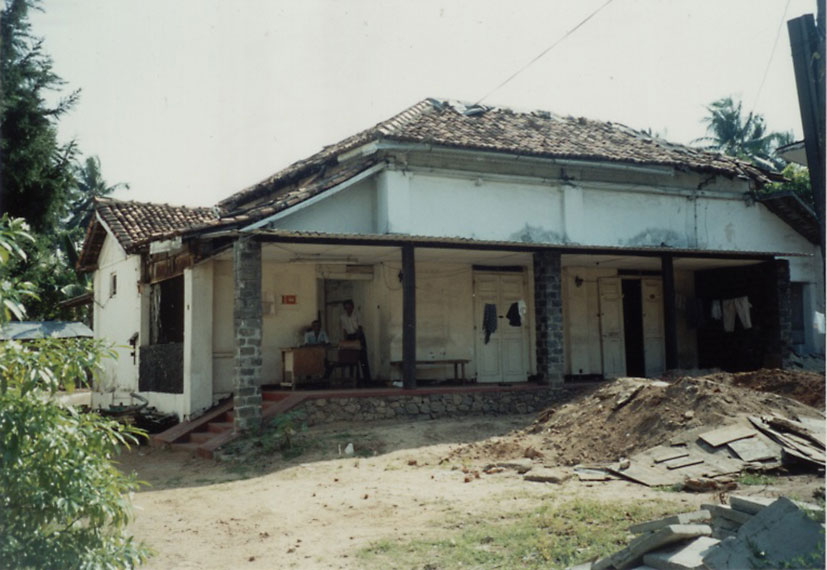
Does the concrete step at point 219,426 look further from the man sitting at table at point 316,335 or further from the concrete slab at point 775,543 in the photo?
the concrete slab at point 775,543

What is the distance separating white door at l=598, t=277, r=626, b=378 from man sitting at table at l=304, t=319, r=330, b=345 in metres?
6.79

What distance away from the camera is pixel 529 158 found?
14.3 metres

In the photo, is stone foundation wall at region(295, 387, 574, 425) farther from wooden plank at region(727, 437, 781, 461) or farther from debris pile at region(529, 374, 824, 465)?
wooden plank at region(727, 437, 781, 461)

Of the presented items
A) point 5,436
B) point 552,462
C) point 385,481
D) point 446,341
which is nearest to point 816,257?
point 446,341

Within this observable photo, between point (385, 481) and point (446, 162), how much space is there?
703 centimetres

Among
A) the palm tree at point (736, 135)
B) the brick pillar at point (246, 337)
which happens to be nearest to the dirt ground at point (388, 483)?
the brick pillar at point (246, 337)

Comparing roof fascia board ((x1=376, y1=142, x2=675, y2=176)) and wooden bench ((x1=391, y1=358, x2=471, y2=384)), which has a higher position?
roof fascia board ((x1=376, y1=142, x2=675, y2=176))

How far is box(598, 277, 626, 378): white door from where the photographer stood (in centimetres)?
1709

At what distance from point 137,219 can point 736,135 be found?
28.8 m

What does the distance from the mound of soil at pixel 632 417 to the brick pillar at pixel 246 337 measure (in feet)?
11.2

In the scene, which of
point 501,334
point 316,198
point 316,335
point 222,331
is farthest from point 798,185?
point 222,331

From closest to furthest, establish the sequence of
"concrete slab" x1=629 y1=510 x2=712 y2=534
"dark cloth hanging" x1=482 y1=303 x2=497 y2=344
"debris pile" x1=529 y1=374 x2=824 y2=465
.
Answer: "concrete slab" x1=629 y1=510 x2=712 y2=534, "debris pile" x1=529 y1=374 x2=824 y2=465, "dark cloth hanging" x1=482 y1=303 x2=497 y2=344

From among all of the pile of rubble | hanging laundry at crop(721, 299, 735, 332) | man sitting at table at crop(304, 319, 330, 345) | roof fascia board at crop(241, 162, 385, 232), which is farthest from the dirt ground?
hanging laundry at crop(721, 299, 735, 332)

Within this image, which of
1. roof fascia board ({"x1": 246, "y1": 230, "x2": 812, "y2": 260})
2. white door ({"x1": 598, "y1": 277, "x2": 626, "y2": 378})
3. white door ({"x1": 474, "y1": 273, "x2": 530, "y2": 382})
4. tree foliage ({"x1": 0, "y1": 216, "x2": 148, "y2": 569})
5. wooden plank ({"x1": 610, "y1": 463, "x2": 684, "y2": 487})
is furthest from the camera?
white door ({"x1": 598, "y1": 277, "x2": 626, "y2": 378})
